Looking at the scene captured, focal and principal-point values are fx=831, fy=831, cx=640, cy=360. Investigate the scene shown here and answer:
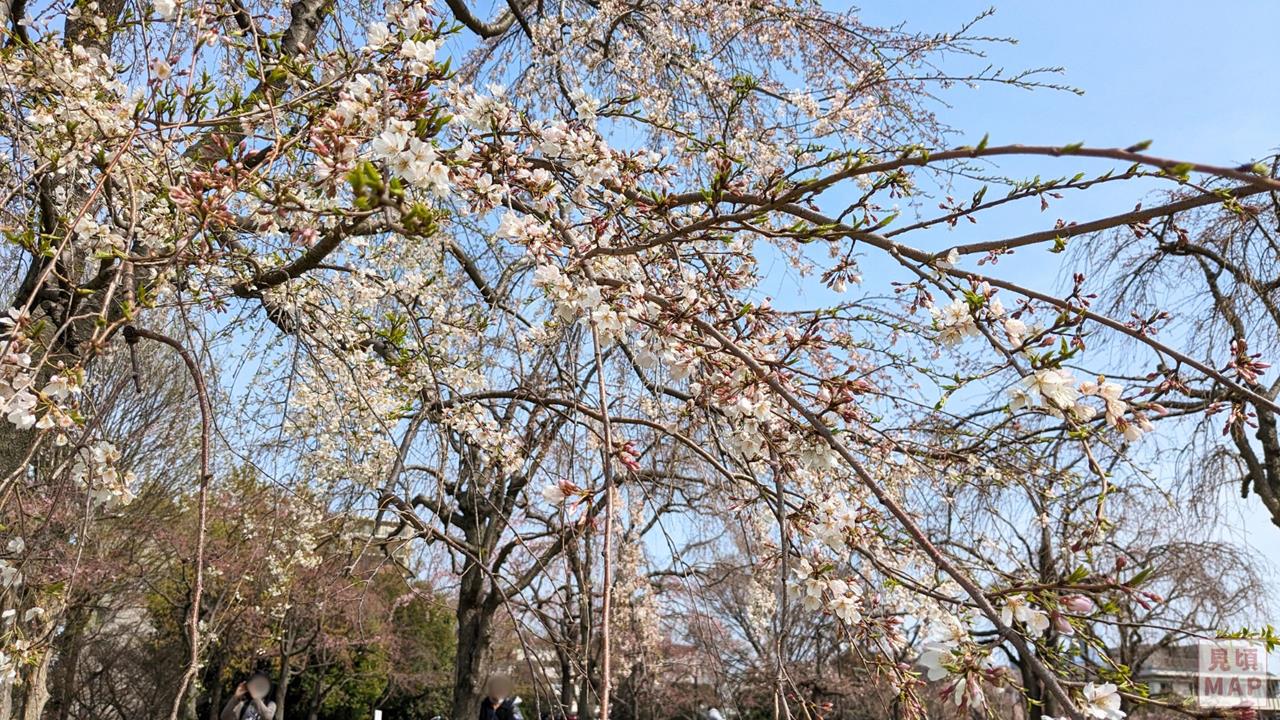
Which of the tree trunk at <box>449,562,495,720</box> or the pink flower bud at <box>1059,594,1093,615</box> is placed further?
the tree trunk at <box>449,562,495,720</box>

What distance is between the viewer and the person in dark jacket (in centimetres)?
664

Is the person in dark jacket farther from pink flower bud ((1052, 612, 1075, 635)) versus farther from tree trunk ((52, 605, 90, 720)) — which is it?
pink flower bud ((1052, 612, 1075, 635))

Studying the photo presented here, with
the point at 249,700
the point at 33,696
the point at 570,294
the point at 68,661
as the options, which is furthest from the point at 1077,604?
the point at 68,661

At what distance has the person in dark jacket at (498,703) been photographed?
21.8ft

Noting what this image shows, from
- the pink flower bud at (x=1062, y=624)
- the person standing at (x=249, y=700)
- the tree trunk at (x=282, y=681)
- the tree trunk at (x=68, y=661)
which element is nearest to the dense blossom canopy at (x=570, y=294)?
the pink flower bud at (x=1062, y=624)

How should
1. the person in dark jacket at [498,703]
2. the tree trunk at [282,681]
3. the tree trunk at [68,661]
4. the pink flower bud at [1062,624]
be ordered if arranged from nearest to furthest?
1. the pink flower bud at [1062,624]
2. the person in dark jacket at [498,703]
3. the tree trunk at [68,661]
4. the tree trunk at [282,681]

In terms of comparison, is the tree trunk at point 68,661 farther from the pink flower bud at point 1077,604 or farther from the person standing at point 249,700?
the pink flower bud at point 1077,604

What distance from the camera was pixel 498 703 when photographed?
6.64 m

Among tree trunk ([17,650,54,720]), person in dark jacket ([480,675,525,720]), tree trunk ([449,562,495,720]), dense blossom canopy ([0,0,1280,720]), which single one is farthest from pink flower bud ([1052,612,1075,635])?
tree trunk ([17,650,54,720])

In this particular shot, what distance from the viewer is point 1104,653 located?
127 cm

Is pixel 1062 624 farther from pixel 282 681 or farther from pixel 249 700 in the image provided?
pixel 282 681

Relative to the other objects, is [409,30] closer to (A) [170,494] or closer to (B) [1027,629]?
(B) [1027,629]

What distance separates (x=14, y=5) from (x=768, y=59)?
371cm

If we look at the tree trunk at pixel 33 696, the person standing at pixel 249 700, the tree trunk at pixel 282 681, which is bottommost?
the tree trunk at pixel 282 681
